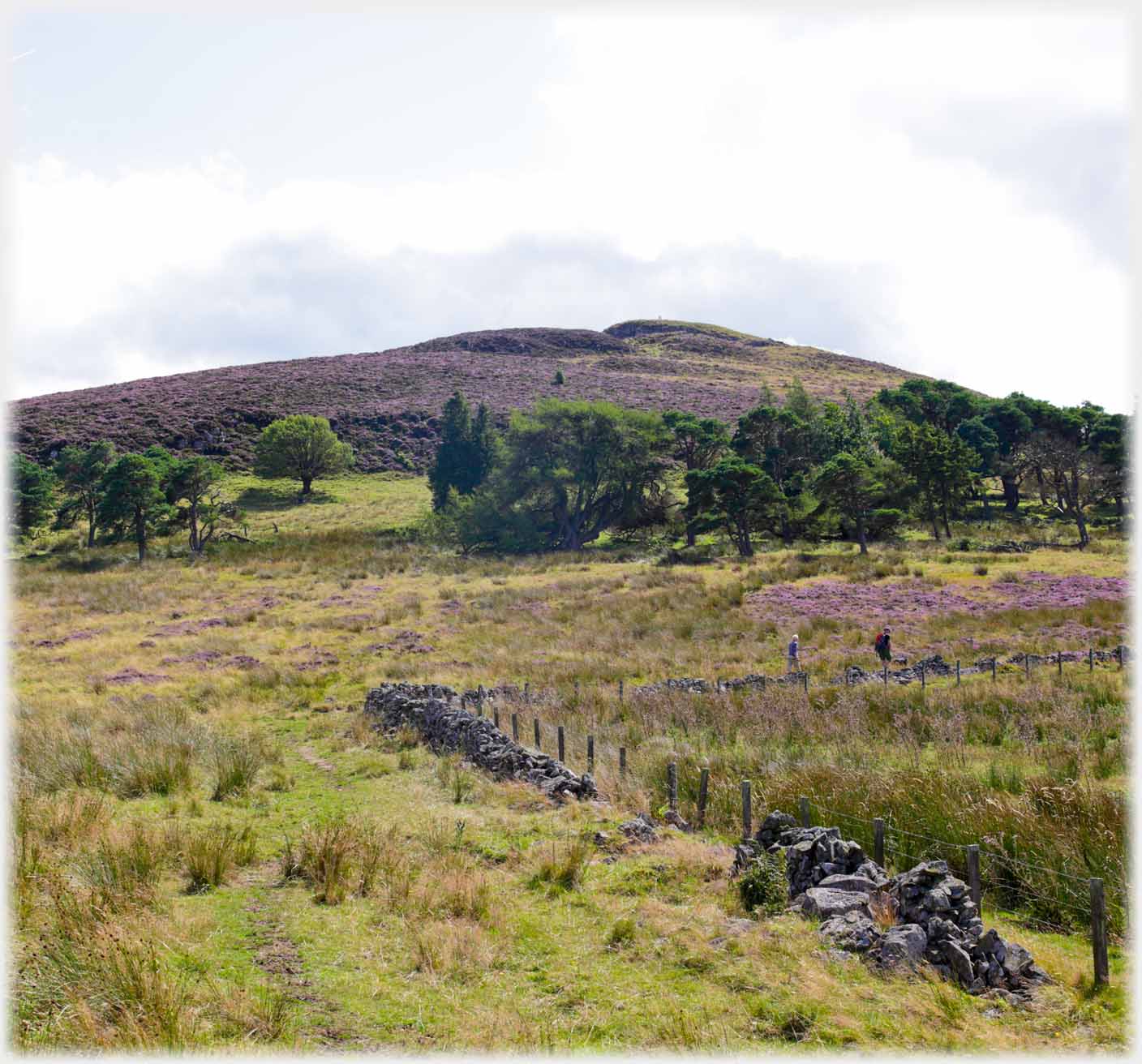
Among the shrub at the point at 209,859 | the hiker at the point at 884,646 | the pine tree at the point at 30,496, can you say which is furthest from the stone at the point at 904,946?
the pine tree at the point at 30,496

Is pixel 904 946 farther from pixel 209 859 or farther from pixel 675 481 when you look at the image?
pixel 675 481

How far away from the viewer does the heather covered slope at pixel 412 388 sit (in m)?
91.1

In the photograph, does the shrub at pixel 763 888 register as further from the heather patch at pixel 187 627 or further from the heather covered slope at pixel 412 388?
the heather covered slope at pixel 412 388

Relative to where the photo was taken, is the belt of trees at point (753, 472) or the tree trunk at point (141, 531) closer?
the tree trunk at point (141, 531)

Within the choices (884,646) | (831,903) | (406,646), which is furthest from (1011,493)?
(831,903)

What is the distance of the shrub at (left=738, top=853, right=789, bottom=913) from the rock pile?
4.44 metres

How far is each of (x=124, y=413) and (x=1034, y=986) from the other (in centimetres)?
10275

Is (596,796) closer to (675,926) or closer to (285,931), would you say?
(675,926)

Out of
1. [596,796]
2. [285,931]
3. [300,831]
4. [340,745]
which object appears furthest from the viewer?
[340,745]

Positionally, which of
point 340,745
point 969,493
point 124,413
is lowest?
point 340,745

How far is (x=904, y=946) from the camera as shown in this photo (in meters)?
7.17

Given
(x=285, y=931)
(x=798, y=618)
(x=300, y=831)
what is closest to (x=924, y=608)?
(x=798, y=618)

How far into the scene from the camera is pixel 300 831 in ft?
37.6

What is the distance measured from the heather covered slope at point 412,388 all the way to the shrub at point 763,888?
86.7m
